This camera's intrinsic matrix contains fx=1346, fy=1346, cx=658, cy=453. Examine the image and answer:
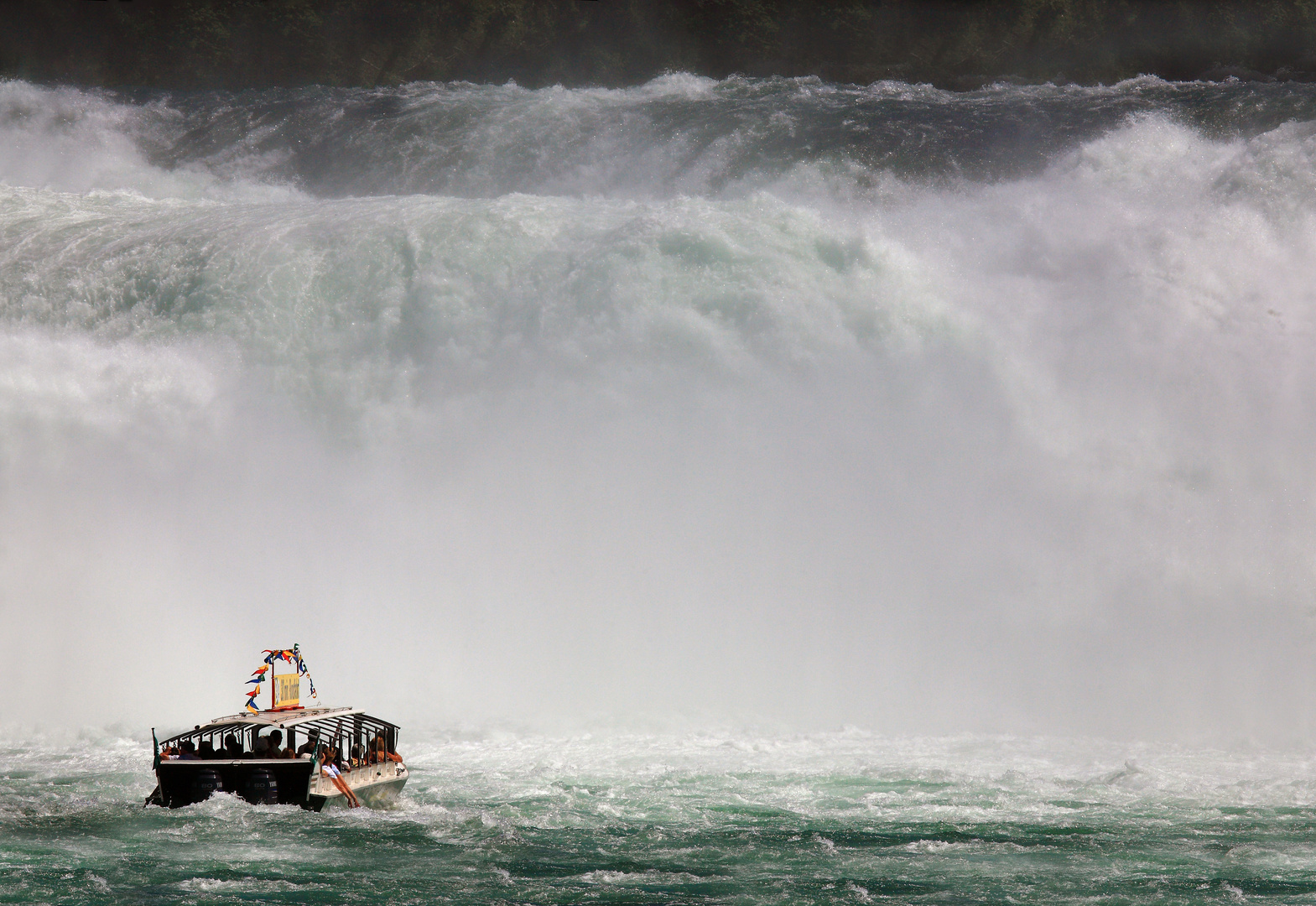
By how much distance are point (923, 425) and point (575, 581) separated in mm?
7462

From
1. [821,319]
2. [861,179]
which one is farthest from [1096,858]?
[861,179]

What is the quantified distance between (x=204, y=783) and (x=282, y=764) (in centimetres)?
106

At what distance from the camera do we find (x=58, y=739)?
75.9 feet

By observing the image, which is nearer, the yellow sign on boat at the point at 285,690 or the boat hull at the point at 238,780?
the boat hull at the point at 238,780

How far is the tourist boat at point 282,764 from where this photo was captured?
17516mm

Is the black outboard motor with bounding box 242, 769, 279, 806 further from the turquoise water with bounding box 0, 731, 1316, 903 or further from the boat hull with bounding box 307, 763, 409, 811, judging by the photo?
the boat hull with bounding box 307, 763, 409, 811

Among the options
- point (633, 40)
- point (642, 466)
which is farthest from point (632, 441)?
point (633, 40)

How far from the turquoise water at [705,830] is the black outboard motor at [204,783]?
0.16 meters

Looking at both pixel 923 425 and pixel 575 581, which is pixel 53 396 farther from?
pixel 923 425

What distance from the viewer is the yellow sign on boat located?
1936 centimetres

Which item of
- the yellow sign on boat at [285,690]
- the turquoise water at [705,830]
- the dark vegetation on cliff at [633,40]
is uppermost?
the dark vegetation on cliff at [633,40]

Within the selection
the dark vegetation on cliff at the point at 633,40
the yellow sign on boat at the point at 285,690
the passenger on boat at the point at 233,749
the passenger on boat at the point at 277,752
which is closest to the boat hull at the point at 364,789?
the passenger on boat at the point at 277,752

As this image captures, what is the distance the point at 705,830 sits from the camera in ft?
56.2

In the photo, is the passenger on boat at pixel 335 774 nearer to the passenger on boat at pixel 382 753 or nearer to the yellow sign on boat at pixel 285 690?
the passenger on boat at pixel 382 753
